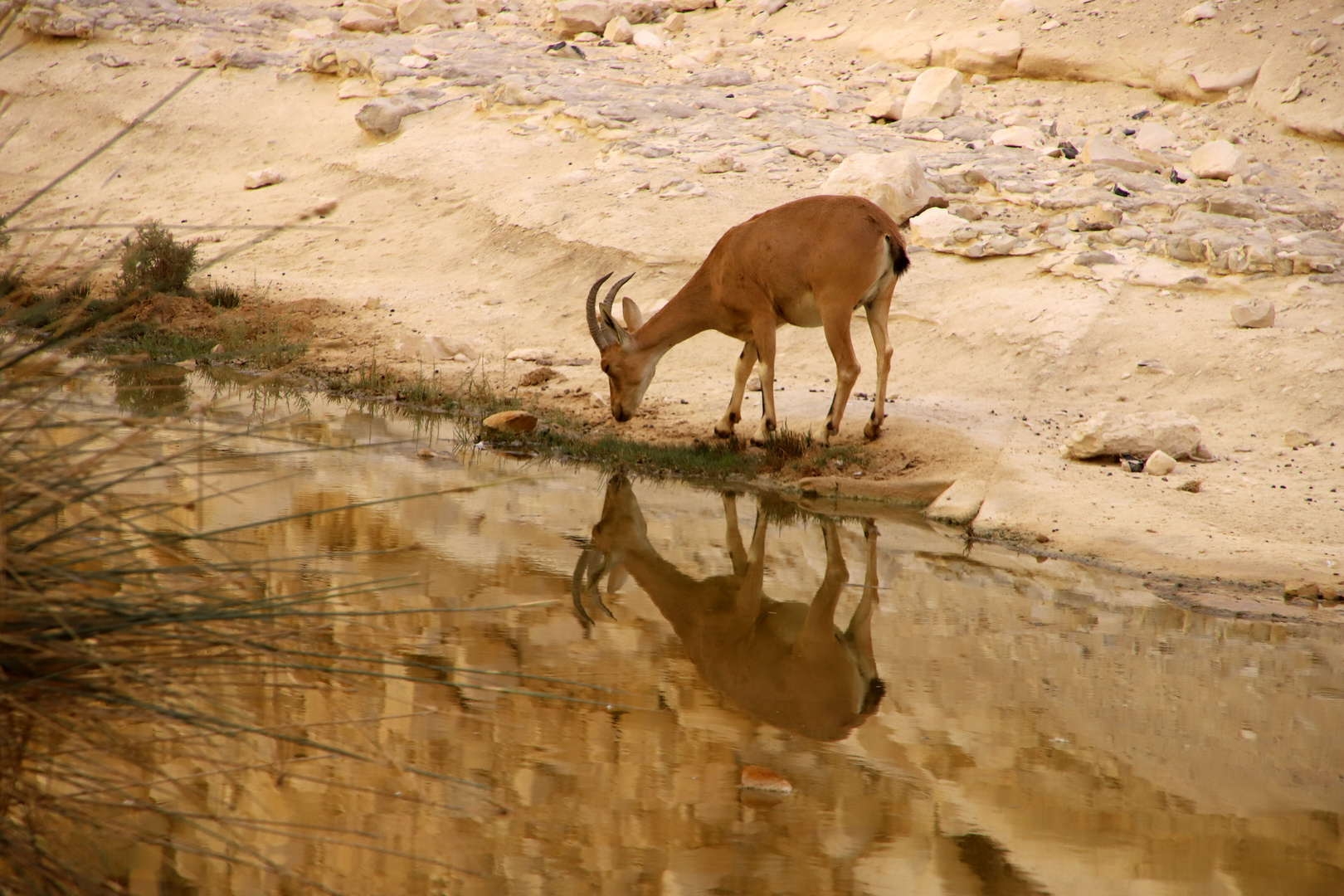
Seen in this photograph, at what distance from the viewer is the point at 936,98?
18.1 metres

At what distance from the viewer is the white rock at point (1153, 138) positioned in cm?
1612

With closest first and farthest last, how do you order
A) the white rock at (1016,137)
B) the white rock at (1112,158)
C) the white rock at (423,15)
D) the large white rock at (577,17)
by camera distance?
the white rock at (1112,158)
the white rock at (1016,137)
the large white rock at (577,17)
the white rock at (423,15)

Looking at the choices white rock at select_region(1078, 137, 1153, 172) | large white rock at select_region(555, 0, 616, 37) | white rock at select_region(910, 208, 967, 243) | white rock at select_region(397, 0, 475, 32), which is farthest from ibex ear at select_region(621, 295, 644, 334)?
white rock at select_region(397, 0, 475, 32)

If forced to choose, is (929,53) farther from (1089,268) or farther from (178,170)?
(178,170)

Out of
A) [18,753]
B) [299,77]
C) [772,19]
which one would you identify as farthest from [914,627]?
[772,19]

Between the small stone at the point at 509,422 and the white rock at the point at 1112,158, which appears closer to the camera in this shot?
the small stone at the point at 509,422

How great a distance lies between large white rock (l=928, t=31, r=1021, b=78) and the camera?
1962cm

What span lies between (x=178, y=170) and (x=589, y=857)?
19.2 meters

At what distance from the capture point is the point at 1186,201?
13867 mm

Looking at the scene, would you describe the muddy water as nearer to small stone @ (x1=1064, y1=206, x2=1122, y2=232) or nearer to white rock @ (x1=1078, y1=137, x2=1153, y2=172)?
small stone @ (x1=1064, y1=206, x2=1122, y2=232)

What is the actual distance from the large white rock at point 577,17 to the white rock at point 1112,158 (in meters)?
11.1

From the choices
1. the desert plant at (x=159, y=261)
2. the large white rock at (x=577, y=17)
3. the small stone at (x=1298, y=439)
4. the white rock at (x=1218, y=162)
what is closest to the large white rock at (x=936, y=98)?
the white rock at (x=1218, y=162)

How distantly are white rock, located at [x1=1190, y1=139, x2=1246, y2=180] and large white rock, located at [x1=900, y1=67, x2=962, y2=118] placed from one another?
405 cm

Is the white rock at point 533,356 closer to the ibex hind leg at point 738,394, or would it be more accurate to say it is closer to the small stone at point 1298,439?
the ibex hind leg at point 738,394
